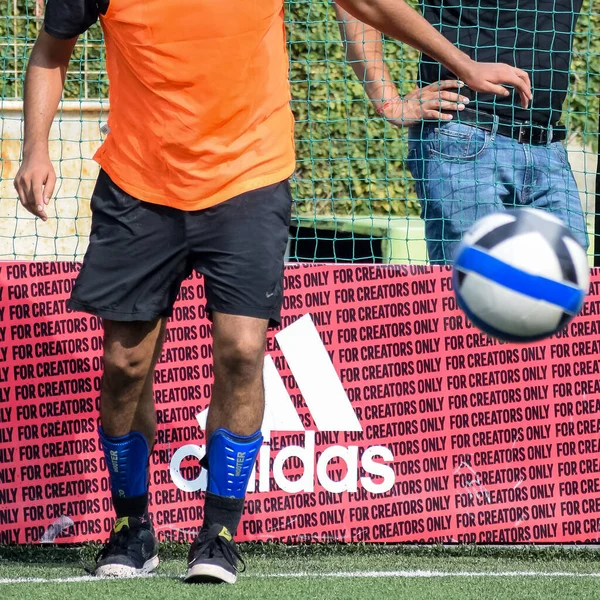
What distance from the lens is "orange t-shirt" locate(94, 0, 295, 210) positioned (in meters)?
3.60

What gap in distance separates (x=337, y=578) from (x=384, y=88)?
2111 millimetres

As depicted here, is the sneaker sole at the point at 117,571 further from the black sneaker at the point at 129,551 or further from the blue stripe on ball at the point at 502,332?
the blue stripe on ball at the point at 502,332

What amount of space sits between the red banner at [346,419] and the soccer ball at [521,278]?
1136mm

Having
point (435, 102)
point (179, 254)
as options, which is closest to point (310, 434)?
point (179, 254)

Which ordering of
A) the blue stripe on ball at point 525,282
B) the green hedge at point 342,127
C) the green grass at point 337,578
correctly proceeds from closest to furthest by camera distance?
the blue stripe on ball at point 525,282 → the green grass at point 337,578 → the green hedge at point 342,127

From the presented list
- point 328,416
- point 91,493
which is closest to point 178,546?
point 91,493

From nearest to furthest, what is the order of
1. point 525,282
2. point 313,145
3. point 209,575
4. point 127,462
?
point 525,282 < point 209,575 < point 127,462 < point 313,145

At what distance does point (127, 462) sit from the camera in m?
3.93

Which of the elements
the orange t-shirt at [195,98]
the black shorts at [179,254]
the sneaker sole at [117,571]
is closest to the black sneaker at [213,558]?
the sneaker sole at [117,571]

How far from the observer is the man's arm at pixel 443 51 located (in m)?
3.79

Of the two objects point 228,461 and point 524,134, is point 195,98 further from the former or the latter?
point 524,134

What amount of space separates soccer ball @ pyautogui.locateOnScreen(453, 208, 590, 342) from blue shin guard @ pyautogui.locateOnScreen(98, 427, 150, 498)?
50.4 inches

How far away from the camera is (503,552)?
14.4 feet

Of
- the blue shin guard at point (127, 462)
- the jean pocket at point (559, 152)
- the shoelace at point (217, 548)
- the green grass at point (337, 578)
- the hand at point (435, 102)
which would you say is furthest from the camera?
the jean pocket at point (559, 152)
